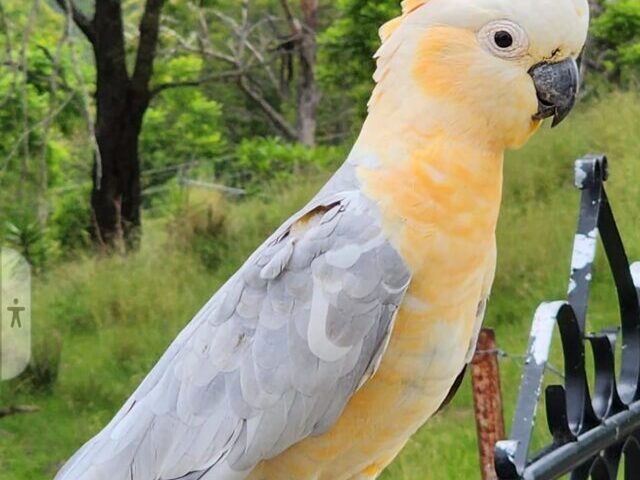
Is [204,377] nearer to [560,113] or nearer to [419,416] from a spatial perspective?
[419,416]

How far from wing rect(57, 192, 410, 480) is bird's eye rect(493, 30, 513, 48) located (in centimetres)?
23

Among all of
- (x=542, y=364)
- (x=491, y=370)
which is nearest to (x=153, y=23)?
(x=491, y=370)

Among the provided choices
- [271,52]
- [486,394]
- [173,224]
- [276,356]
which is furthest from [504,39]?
[271,52]

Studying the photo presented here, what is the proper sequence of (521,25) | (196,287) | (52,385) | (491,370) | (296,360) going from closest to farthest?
(521,25), (296,360), (491,370), (52,385), (196,287)

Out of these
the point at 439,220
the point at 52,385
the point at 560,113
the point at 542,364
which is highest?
the point at 560,113

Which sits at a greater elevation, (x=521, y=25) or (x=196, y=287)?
(x=521, y=25)

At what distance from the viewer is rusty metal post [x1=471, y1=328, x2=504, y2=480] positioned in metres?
1.83

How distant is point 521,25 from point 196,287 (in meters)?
2.94

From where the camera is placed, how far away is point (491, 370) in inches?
73.9

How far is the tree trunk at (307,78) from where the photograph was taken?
6664mm

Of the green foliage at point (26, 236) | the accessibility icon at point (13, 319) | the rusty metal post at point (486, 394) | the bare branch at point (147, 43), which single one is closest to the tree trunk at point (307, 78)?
the bare branch at point (147, 43)

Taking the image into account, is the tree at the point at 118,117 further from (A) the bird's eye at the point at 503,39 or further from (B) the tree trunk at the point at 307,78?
(A) the bird's eye at the point at 503,39

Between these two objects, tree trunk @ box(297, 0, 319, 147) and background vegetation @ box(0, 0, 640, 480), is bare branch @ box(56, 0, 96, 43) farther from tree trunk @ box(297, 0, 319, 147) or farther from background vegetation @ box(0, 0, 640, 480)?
tree trunk @ box(297, 0, 319, 147)

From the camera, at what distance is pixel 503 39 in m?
1.03
